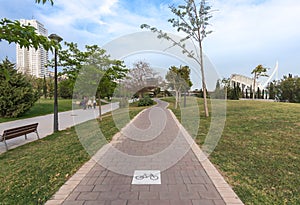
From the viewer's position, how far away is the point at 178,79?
797 inches

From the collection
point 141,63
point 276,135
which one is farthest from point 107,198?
point 141,63

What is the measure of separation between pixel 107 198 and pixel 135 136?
4.17 meters

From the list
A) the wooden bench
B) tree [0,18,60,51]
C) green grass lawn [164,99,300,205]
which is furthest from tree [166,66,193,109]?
tree [0,18,60,51]

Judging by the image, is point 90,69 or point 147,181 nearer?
point 147,181

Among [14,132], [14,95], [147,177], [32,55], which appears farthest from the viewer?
[14,95]

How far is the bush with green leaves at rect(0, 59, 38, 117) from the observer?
1250cm

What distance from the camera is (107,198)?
264cm

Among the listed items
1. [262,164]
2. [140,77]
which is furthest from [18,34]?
[140,77]

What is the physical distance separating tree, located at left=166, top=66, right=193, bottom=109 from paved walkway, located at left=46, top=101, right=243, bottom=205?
50.5ft

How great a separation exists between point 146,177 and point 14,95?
13224 millimetres

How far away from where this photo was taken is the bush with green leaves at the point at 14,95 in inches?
492

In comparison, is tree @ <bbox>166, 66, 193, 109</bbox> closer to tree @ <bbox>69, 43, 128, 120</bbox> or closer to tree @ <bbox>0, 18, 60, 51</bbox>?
tree @ <bbox>69, 43, 128, 120</bbox>

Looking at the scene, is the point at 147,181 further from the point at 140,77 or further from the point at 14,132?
the point at 140,77

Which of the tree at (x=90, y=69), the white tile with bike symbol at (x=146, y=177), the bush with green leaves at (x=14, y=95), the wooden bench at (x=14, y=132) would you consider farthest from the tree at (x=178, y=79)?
the white tile with bike symbol at (x=146, y=177)
